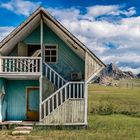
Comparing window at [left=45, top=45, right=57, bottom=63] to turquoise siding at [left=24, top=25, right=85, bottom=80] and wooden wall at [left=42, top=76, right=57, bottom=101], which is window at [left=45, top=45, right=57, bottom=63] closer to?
turquoise siding at [left=24, top=25, right=85, bottom=80]

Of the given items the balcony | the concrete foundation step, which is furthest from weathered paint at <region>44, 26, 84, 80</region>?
the concrete foundation step

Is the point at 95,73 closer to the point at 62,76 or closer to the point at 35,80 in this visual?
A: the point at 62,76

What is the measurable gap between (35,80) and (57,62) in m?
1.92

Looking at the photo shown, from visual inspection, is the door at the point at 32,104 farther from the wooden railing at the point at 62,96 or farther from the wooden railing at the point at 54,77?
the wooden railing at the point at 62,96

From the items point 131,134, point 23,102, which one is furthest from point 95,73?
point 23,102

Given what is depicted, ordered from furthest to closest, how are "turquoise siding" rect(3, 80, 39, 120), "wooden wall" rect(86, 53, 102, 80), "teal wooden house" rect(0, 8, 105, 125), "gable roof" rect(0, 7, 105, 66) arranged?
"turquoise siding" rect(3, 80, 39, 120), "teal wooden house" rect(0, 8, 105, 125), "wooden wall" rect(86, 53, 102, 80), "gable roof" rect(0, 7, 105, 66)

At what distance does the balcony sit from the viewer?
23938mm

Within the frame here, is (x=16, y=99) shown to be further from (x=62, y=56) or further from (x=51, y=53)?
(x=62, y=56)

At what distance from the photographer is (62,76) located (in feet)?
86.3

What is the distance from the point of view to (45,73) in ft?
82.8

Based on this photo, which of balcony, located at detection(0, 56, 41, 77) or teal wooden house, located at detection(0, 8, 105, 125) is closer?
teal wooden house, located at detection(0, 8, 105, 125)

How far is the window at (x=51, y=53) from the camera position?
2633cm

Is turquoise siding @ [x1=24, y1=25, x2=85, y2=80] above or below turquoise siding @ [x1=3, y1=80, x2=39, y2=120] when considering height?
above

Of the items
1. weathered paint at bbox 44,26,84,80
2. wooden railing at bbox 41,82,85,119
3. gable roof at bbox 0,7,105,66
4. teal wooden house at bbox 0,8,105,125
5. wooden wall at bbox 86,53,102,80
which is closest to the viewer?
gable roof at bbox 0,7,105,66
